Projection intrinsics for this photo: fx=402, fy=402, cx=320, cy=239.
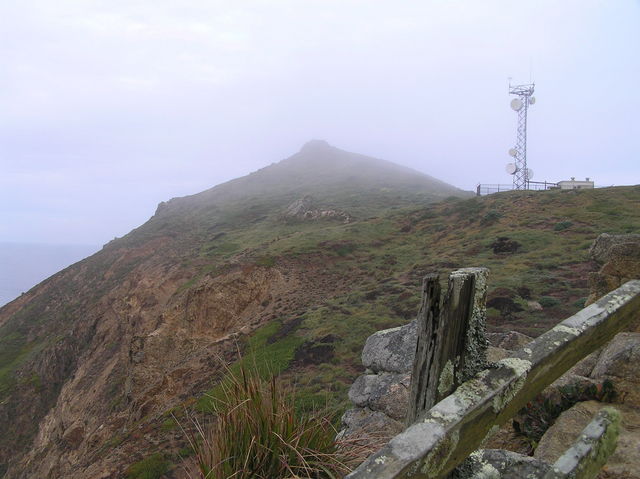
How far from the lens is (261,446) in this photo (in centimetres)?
284

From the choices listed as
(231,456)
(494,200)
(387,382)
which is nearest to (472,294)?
(231,456)

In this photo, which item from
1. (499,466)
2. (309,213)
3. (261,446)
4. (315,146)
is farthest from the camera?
(315,146)

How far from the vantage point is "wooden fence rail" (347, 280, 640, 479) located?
1334 mm

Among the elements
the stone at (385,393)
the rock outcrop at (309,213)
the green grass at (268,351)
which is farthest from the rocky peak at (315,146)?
the stone at (385,393)

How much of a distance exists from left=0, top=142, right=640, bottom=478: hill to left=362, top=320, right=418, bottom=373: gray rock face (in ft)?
5.76

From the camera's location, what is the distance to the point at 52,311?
43969 mm

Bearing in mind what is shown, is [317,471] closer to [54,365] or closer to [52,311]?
[54,365]

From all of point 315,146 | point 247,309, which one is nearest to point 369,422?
point 247,309

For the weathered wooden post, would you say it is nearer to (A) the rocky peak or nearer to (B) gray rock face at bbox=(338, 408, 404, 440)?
(B) gray rock face at bbox=(338, 408, 404, 440)

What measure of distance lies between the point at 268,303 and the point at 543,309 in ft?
50.3

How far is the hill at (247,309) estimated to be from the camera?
1553cm

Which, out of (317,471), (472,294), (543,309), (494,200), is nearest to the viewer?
(472,294)

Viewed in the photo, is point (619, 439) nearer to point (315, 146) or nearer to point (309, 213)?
point (309, 213)

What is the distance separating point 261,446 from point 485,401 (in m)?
1.83
